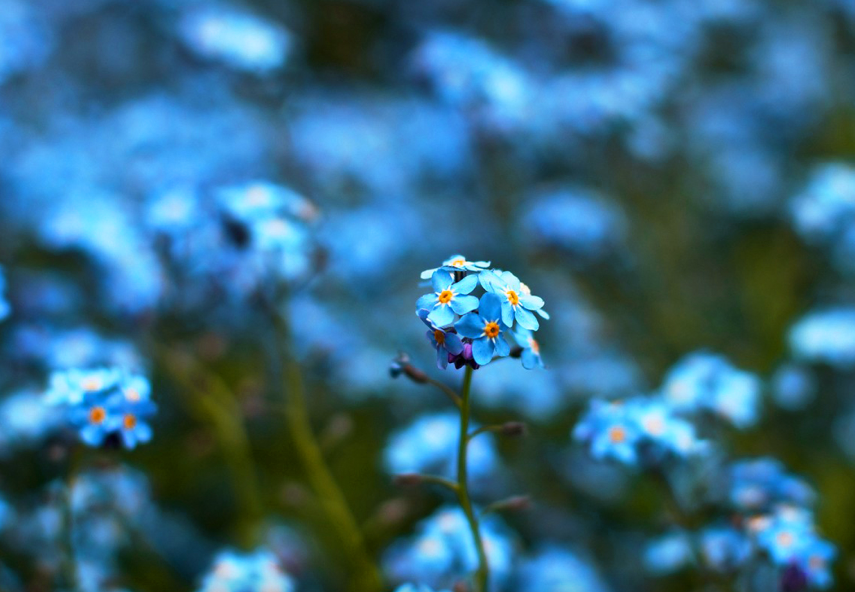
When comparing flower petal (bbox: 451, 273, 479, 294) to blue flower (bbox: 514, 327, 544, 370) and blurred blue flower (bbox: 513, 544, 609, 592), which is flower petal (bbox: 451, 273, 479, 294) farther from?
blurred blue flower (bbox: 513, 544, 609, 592)

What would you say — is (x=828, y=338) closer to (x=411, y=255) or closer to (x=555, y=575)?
(x=555, y=575)

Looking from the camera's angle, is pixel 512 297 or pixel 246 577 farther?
pixel 246 577

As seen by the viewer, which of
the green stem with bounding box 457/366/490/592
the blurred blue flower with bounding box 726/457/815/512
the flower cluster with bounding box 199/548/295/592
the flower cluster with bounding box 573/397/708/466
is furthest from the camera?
the blurred blue flower with bounding box 726/457/815/512

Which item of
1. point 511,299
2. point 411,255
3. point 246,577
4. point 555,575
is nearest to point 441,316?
point 511,299

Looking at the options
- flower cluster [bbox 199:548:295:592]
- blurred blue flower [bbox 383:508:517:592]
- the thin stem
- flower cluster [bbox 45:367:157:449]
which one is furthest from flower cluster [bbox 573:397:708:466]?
the thin stem

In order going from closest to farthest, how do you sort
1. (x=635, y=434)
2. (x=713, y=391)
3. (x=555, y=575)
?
(x=635, y=434)
(x=713, y=391)
(x=555, y=575)

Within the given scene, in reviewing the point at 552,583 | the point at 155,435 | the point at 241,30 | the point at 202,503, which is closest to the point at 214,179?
the point at 241,30
